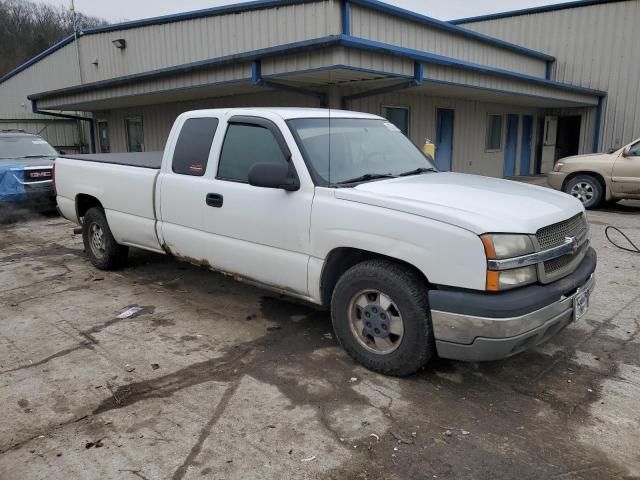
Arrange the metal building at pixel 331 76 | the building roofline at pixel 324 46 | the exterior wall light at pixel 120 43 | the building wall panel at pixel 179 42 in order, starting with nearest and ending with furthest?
the building roofline at pixel 324 46, the metal building at pixel 331 76, the building wall panel at pixel 179 42, the exterior wall light at pixel 120 43

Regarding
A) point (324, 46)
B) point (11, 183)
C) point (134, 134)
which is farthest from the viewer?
point (134, 134)

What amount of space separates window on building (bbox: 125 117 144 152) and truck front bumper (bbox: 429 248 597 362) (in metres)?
15.9

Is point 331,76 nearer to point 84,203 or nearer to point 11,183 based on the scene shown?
point 84,203

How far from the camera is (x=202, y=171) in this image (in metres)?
4.73

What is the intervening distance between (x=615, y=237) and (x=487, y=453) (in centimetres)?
676

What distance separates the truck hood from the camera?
125 inches

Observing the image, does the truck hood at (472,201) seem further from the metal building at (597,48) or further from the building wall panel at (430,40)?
the metal building at (597,48)

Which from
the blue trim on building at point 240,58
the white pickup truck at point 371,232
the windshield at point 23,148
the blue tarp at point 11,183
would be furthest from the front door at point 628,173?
the windshield at point 23,148

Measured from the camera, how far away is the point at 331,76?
9.35 m

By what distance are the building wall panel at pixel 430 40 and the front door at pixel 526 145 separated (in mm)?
1881

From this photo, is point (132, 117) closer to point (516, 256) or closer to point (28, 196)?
point (28, 196)

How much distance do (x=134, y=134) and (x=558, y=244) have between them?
1683 centimetres

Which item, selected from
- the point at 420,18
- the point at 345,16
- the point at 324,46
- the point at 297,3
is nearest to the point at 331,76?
the point at 345,16

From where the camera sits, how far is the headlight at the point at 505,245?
304 cm
